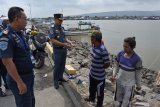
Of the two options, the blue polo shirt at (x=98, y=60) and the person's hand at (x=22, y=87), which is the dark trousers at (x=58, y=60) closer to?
the blue polo shirt at (x=98, y=60)

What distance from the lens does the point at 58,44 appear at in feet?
20.7

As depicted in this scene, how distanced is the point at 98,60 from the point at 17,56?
1.81m

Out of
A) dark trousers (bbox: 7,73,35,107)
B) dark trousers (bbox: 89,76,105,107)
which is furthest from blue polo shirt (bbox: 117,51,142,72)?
dark trousers (bbox: 7,73,35,107)

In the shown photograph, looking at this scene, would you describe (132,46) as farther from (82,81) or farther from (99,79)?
(82,81)

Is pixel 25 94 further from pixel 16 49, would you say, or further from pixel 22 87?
pixel 16 49

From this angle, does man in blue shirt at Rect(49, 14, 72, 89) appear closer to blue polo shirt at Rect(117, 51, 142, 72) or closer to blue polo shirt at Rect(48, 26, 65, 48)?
blue polo shirt at Rect(48, 26, 65, 48)

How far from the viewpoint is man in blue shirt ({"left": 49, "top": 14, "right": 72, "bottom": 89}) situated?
6.34 m

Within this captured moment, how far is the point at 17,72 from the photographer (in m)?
3.60

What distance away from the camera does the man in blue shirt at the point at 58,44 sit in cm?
634

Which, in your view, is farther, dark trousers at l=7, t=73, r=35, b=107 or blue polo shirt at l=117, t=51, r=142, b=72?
blue polo shirt at l=117, t=51, r=142, b=72

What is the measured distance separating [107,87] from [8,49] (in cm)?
452

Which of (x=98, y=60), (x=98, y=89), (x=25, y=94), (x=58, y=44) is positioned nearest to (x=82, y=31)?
(x=58, y=44)

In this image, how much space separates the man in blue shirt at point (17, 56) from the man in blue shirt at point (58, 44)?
8.14 feet

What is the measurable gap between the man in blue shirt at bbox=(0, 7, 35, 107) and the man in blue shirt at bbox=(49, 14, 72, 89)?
2.48 meters
